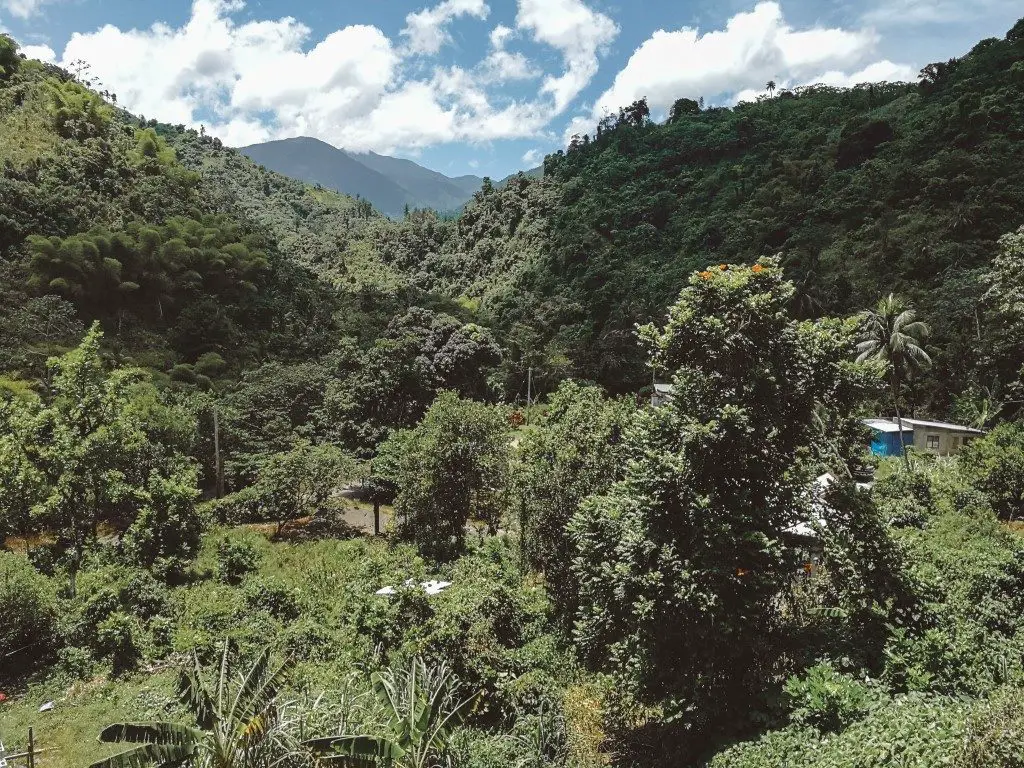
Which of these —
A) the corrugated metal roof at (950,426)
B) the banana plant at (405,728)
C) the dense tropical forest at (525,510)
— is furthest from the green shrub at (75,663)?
the corrugated metal roof at (950,426)

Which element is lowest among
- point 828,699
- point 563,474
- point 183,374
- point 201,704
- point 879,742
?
point 201,704

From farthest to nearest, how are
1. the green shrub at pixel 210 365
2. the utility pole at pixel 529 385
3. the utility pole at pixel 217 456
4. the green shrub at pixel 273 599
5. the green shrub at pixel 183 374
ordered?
the utility pole at pixel 529 385, the green shrub at pixel 210 365, the green shrub at pixel 183 374, the utility pole at pixel 217 456, the green shrub at pixel 273 599

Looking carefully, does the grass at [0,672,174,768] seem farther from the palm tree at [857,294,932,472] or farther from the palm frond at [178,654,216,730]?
the palm tree at [857,294,932,472]

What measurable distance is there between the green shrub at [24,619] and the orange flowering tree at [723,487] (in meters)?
13.5

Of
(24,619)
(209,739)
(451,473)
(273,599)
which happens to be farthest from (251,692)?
(451,473)

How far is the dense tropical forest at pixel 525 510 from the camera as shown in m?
7.86

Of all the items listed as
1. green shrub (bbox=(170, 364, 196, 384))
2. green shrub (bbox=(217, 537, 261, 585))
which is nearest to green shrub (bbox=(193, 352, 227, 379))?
green shrub (bbox=(170, 364, 196, 384))

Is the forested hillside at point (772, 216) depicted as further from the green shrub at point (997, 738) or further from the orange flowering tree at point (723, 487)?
the green shrub at point (997, 738)

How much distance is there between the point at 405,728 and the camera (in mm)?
7660

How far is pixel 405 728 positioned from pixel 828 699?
514cm

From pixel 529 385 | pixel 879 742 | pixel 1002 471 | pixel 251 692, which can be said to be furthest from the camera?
pixel 529 385

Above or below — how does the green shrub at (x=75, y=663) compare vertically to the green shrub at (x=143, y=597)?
below

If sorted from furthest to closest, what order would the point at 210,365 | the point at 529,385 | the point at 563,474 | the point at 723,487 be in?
the point at 529,385
the point at 210,365
the point at 563,474
the point at 723,487

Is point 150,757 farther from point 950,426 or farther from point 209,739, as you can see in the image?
point 950,426
